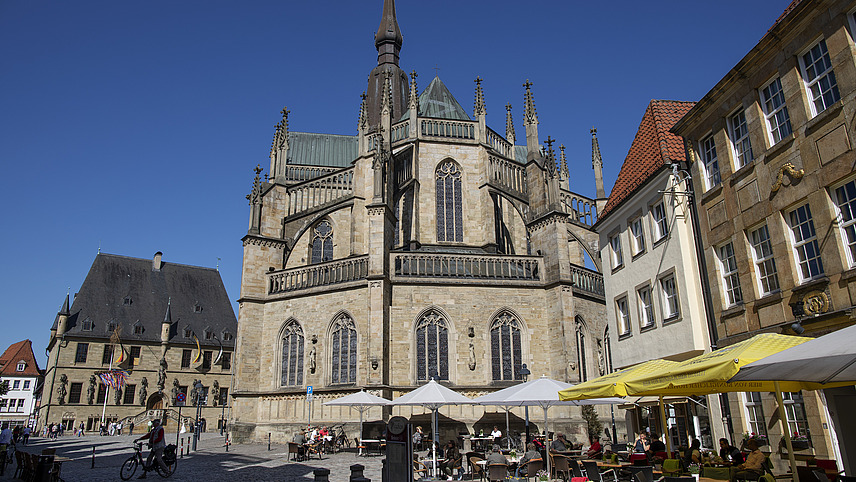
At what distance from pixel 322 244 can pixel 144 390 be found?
27.5 m

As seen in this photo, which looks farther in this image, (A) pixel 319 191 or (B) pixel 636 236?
(A) pixel 319 191

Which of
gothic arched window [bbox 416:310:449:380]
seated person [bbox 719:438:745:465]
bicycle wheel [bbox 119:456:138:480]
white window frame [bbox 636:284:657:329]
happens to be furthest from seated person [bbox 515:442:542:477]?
gothic arched window [bbox 416:310:449:380]

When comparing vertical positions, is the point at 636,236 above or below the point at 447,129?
below

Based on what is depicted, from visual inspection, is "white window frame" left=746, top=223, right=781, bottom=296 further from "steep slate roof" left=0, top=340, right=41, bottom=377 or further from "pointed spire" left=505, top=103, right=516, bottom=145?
"steep slate roof" left=0, top=340, right=41, bottom=377

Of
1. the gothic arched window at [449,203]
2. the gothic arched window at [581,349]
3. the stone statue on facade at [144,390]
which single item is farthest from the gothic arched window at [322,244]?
the stone statue on facade at [144,390]

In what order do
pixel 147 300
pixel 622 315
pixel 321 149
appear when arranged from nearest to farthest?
1. pixel 622 315
2. pixel 321 149
3. pixel 147 300

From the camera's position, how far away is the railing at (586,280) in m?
27.7

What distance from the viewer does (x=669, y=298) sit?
17266 millimetres

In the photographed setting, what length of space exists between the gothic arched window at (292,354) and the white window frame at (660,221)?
648 inches

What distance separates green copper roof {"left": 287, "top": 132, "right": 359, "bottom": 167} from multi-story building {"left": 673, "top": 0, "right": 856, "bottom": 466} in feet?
103

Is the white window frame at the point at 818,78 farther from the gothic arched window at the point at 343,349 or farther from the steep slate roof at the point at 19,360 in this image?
the steep slate roof at the point at 19,360

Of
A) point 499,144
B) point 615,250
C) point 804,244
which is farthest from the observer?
point 499,144

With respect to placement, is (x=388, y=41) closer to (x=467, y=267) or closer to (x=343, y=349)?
(x=467, y=267)

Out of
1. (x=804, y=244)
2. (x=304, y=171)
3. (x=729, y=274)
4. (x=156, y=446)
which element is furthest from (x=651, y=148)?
(x=304, y=171)
